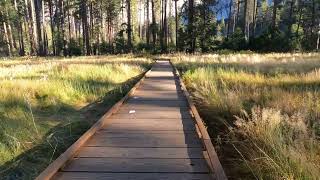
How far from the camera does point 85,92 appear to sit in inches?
456

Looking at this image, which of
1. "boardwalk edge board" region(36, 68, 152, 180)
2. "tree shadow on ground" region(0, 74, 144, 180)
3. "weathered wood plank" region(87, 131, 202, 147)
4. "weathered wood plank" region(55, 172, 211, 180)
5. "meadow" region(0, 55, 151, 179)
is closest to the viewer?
"boardwalk edge board" region(36, 68, 152, 180)

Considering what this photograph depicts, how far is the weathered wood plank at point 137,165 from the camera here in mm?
4527

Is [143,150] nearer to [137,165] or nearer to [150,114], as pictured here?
[137,165]

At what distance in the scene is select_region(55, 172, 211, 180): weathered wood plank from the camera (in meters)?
4.26

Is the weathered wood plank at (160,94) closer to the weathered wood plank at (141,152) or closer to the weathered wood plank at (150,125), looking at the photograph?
the weathered wood plank at (150,125)

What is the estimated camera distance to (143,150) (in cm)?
537

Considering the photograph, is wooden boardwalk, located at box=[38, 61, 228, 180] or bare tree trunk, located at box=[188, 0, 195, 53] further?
bare tree trunk, located at box=[188, 0, 195, 53]

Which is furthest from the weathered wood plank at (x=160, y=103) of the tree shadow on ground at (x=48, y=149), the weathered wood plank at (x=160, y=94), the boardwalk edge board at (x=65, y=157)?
the boardwalk edge board at (x=65, y=157)

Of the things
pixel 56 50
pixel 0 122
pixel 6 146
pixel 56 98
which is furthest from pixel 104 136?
pixel 56 50

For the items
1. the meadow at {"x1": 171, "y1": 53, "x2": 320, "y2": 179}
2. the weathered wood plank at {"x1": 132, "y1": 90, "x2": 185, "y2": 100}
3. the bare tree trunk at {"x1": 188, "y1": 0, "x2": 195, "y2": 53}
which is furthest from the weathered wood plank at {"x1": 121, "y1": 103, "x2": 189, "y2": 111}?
the bare tree trunk at {"x1": 188, "y1": 0, "x2": 195, "y2": 53}

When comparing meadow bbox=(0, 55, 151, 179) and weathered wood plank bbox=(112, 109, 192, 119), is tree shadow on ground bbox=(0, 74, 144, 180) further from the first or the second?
weathered wood plank bbox=(112, 109, 192, 119)

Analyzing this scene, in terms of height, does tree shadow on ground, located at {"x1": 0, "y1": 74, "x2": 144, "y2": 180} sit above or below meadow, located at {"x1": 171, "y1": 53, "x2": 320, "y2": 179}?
below

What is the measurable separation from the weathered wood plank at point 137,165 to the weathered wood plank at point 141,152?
17 centimetres

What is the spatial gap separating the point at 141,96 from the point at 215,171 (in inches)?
266
